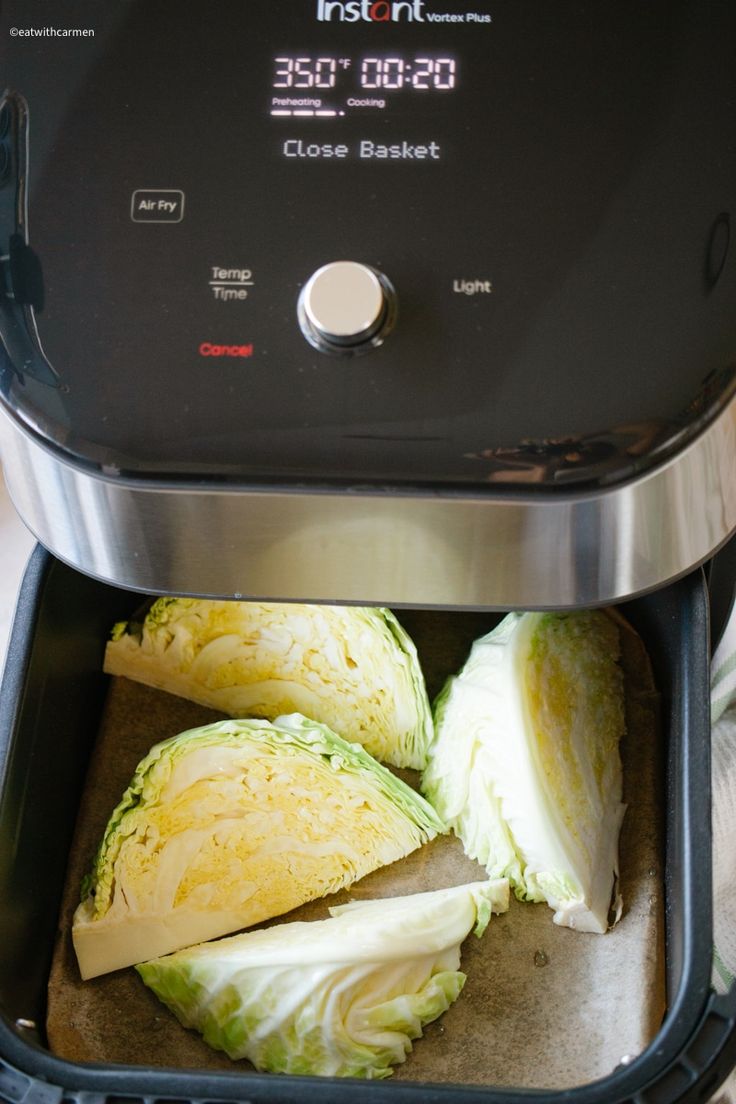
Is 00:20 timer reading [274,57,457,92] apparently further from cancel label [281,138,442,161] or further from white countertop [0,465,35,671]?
white countertop [0,465,35,671]

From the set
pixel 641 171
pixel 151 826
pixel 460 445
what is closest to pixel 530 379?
pixel 460 445

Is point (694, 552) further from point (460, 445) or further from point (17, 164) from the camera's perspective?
point (17, 164)

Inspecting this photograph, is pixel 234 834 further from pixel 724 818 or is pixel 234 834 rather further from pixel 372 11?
pixel 372 11

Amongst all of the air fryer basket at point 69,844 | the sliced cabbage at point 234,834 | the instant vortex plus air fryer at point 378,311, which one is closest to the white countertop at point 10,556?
the air fryer basket at point 69,844

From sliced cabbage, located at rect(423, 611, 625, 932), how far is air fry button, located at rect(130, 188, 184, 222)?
0.51 metres

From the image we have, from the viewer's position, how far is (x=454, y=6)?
97 centimetres

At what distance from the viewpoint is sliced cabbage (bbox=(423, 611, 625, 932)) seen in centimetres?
111

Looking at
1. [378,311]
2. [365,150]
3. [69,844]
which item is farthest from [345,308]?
[69,844]

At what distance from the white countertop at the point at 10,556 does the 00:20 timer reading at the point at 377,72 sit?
2.92ft

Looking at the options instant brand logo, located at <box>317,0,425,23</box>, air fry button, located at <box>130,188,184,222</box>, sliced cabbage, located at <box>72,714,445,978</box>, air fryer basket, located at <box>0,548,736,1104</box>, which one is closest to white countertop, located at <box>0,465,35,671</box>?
air fryer basket, located at <box>0,548,736,1104</box>

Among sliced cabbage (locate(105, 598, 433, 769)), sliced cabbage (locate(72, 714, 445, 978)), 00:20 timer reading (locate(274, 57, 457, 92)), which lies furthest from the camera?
sliced cabbage (locate(105, 598, 433, 769))

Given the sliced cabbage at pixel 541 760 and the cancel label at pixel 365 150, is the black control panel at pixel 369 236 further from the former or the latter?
the sliced cabbage at pixel 541 760

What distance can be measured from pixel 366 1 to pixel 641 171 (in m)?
0.26

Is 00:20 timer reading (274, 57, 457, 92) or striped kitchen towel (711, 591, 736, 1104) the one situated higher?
00:20 timer reading (274, 57, 457, 92)
